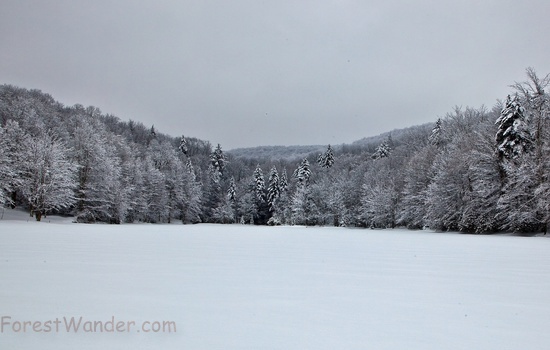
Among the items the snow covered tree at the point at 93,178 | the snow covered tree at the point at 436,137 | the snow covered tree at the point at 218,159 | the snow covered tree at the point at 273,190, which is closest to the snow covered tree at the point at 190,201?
the snow covered tree at the point at 273,190

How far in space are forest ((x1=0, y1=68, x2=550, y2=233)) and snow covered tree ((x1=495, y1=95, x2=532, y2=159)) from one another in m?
0.08

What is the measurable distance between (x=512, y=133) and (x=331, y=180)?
42222 millimetres

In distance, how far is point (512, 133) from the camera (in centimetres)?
2789

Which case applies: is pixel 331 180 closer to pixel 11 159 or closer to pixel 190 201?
pixel 190 201

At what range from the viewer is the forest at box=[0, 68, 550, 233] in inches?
1045

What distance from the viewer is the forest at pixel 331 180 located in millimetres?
26547

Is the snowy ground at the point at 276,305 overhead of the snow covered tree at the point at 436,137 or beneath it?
beneath

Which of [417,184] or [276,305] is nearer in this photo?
[276,305]

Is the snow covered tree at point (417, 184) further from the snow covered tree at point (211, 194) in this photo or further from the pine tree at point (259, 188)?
Answer: the snow covered tree at point (211, 194)

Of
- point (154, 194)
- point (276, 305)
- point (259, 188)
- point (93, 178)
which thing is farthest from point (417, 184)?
point (259, 188)

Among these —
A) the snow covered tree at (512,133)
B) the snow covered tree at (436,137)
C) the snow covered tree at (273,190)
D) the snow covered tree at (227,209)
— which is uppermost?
the snow covered tree at (436,137)

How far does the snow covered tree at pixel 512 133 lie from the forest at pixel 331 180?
8 centimetres

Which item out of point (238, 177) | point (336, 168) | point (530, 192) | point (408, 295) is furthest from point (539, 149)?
point (238, 177)

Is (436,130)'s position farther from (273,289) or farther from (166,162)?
(273,289)
